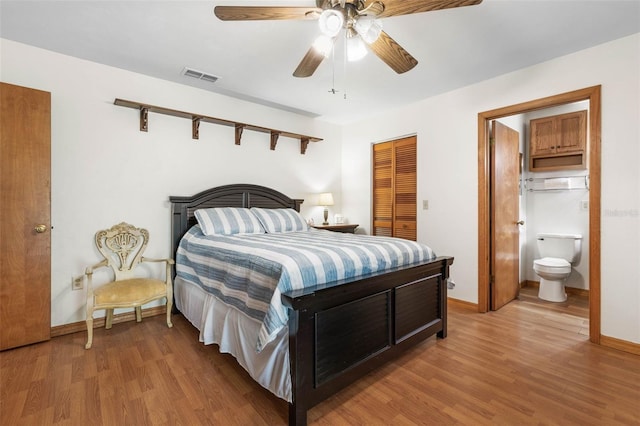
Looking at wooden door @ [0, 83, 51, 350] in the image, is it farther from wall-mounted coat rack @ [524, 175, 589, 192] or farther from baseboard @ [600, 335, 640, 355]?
wall-mounted coat rack @ [524, 175, 589, 192]

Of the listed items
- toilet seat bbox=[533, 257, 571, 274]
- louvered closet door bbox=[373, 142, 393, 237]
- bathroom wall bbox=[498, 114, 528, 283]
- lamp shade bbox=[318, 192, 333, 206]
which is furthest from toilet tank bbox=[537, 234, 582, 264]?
lamp shade bbox=[318, 192, 333, 206]

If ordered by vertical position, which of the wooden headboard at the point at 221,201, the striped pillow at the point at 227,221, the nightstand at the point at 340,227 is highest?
the wooden headboard at the point at 221,201

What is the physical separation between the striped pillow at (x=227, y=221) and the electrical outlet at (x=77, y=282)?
1.14 m

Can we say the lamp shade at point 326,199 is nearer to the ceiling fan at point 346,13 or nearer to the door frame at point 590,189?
the door frame at point 590,189

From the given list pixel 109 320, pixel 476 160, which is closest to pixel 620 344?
pixel 476 160

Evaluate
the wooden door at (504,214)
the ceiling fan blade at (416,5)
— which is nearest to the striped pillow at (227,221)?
the ceiling fan blade at (416,5)

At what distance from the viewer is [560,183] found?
13.0ft

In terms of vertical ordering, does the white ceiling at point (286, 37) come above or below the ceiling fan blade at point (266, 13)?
above

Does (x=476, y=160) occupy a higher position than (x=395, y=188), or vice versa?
(x=476, y=160)

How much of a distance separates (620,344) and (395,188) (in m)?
2.68

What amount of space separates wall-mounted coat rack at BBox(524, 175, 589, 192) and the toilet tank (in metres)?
0.63

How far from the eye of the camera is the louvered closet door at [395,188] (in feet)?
13.3

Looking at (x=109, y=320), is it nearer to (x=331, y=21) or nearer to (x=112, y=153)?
(x=112, y=153)

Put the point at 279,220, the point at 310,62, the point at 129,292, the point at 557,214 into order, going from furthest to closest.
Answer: the point at 557,214, the point at 279,220, the point at 129,292, the point at 310,62
